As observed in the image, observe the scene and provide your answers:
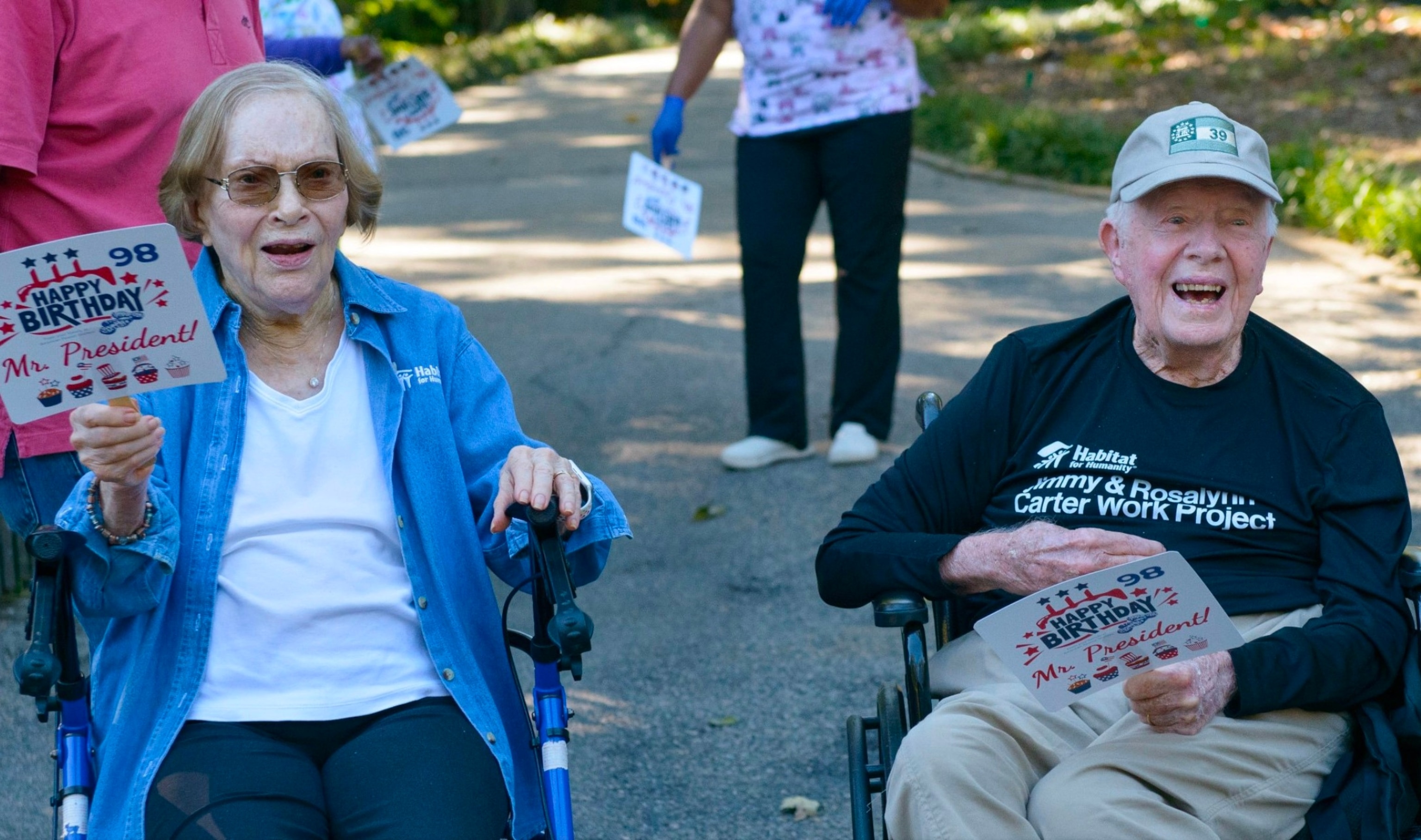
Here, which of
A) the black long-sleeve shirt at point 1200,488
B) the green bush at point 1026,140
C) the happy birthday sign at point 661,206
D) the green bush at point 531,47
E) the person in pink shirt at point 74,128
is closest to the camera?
the black long-sleeve shirt at point 1200,488

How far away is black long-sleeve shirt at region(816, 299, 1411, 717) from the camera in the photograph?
8.64 feet

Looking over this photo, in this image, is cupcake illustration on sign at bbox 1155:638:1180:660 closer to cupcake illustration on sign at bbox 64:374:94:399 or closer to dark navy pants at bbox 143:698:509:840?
dark navy pants at bbox 143:698:509:840

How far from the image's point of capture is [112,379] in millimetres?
2398

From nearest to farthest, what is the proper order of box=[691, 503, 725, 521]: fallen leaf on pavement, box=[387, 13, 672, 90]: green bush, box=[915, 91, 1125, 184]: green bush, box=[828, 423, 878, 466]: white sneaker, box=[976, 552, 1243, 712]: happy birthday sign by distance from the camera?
box=[976, 552, 1243, 712]: happy birthday sign < box=[691, 503, 725, 521]: fallen leaf on pavement < box=[828, 423, 878, 466]: white sneaker < box=[915, 91, 1125, 184]: green bush < box=[387, 13, 672, 90]: green bush

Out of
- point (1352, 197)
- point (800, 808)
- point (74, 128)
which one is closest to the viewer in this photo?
point (74, 128)

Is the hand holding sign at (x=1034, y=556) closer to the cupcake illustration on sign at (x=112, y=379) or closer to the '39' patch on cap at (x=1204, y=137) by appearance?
the '39' patch on cap at (x=1204, y=137)

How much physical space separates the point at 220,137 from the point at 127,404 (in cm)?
55

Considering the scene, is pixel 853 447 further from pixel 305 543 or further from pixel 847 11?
pixel 305 543

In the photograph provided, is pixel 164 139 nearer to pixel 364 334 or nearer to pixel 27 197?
pixel 27 197

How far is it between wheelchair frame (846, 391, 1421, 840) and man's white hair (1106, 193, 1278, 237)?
0.63 m

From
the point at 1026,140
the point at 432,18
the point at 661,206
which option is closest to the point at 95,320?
the point at 661,206

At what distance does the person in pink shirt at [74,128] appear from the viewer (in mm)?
3000

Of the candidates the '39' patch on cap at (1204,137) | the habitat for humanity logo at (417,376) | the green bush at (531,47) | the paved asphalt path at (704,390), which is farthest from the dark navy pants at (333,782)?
the green bush at (531,47)

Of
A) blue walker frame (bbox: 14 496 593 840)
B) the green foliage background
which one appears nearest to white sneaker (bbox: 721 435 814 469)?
blue walker frame (bbox: 14 496 593 840)
